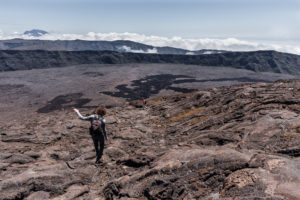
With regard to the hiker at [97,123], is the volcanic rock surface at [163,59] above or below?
above

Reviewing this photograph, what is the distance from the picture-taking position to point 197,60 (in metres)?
137

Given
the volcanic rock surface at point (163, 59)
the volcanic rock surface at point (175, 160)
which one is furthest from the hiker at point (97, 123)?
the volcanic rock surface at point (163, 59)

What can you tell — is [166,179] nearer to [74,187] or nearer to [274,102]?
[74,187]

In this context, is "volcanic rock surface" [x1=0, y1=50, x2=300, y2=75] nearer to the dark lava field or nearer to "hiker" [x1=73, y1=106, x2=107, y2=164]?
the dark lava field

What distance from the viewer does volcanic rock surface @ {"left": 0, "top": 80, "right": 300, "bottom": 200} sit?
532cm

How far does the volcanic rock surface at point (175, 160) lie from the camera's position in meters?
5.32

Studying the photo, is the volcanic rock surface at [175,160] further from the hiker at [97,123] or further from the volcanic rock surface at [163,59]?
the volcanic rock surface at [163,59]

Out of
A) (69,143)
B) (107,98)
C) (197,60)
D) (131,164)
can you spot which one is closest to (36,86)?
(107,98)

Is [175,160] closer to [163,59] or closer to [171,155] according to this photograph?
[171,155]

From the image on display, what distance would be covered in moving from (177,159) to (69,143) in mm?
8358

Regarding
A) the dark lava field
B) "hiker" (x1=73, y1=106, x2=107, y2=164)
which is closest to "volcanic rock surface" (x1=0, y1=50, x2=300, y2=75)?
the dark lava field

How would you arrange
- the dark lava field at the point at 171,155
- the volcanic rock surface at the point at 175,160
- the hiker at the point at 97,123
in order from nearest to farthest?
the volcanic rock surface at the point at 175,160
the dark lava field at the point at 171,155
the hiker at the point at 97,123

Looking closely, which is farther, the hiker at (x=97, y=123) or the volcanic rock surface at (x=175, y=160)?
the hiker at (x=97, y=123)

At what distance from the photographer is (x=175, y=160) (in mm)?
6887
